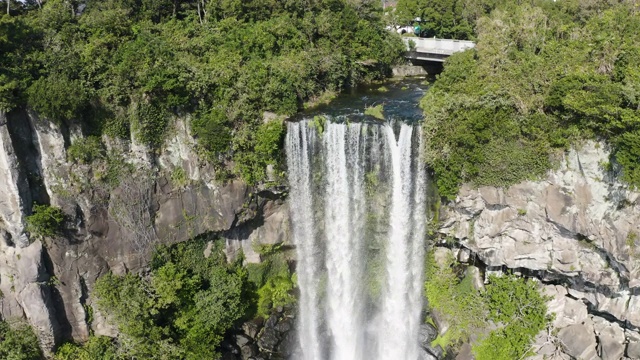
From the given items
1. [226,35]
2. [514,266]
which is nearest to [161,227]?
[226,35]

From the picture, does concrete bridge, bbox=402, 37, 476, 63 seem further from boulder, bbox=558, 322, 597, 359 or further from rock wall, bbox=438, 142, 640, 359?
boulder, bbox=558, 322, 597, 359

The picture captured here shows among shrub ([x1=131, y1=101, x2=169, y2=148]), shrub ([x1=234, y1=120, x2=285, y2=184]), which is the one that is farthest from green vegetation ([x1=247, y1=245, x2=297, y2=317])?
shrub ([x1=131, y1=101, x2=169, y2=148])

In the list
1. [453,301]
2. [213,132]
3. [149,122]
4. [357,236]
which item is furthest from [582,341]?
[149,122]

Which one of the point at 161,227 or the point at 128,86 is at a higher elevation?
the point at 128,86

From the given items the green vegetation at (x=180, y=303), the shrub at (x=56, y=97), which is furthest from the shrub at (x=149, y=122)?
the green vegetation at (x=180, y=303)

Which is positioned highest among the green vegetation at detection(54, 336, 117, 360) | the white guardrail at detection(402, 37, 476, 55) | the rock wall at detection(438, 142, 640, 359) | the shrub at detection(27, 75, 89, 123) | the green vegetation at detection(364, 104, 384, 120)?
the white guardrail at detection(402, 37, 476, 55)

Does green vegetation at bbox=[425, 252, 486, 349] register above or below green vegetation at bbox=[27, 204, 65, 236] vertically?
below

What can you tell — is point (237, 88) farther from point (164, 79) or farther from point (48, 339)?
point (48, 339)
